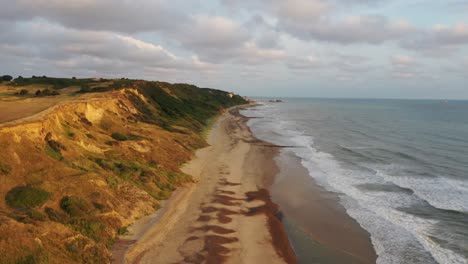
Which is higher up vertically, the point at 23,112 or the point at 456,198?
the point at 23,112

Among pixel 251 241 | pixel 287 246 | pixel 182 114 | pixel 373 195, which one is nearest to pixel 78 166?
pixel 251 241

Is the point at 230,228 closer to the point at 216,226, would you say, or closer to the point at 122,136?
the point at 216,226

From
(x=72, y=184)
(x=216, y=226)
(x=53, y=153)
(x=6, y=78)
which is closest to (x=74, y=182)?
(x=72, y=184)

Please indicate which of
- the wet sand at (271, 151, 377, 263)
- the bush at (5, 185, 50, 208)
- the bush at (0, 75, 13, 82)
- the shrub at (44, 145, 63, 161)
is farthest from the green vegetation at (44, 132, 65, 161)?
the bush at (0, 75, 13, 82)

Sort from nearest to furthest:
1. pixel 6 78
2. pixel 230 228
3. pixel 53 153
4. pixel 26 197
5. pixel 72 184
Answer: pixel 26 197 → pixel 72 184 → pixel 230 228 → pixel 53 153 → pixel 6 78

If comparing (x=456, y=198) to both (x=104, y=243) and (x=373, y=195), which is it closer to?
(x=373, y=195)

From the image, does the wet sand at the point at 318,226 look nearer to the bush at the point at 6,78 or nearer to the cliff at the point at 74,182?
the cliff at the point at 74,182

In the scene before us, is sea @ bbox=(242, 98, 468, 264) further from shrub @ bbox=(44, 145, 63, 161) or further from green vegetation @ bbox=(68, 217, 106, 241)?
shrub @ bbox=(44, 145, 63, 161)
